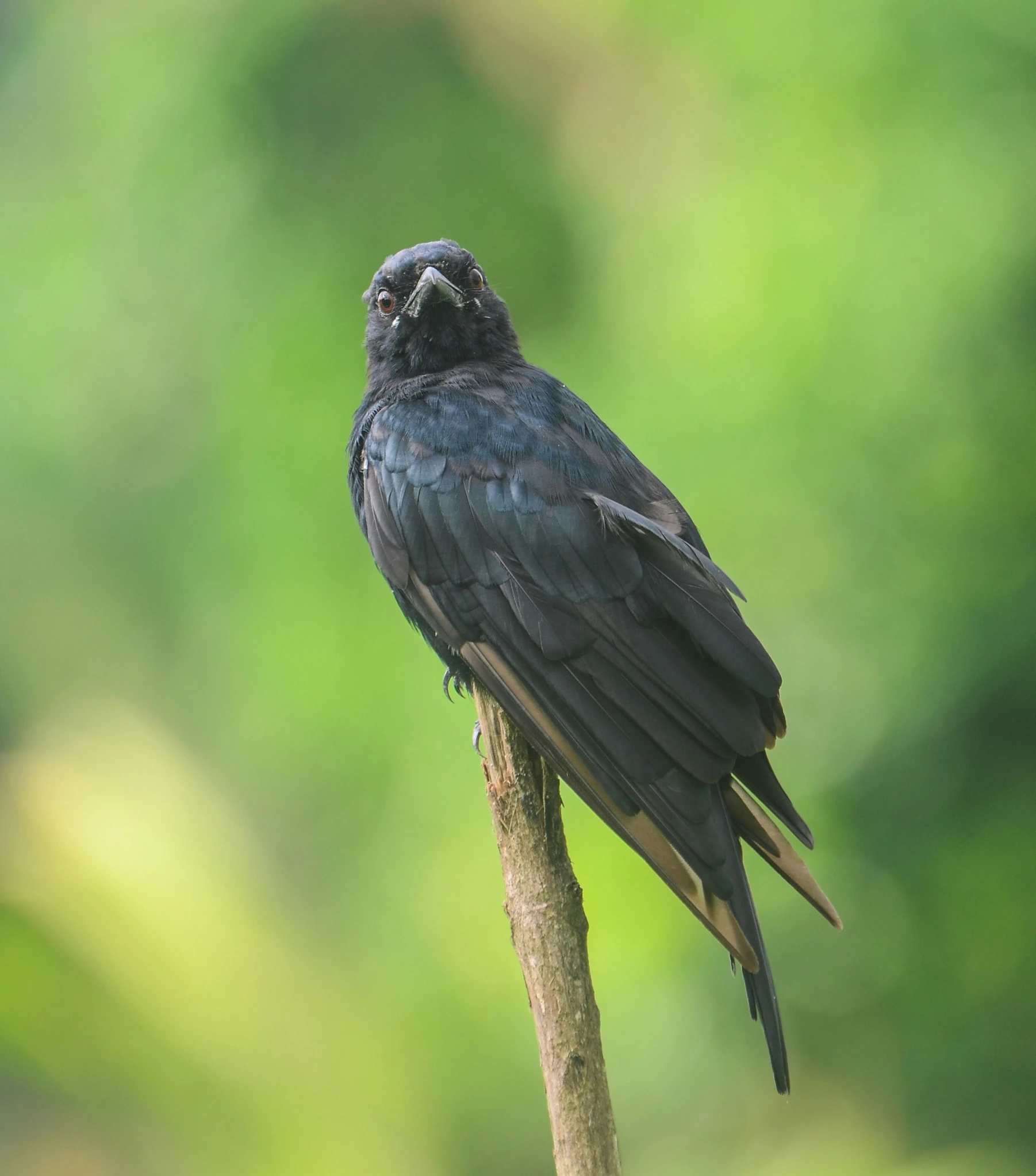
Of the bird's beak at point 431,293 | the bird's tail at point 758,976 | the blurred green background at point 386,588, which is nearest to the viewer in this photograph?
the bird's tail at point 758,976

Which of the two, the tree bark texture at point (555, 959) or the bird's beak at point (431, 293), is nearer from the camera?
the tree bark texture at point (555, 959)

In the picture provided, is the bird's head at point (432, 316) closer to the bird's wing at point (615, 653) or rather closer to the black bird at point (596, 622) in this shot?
the black bird at point (596, 622)

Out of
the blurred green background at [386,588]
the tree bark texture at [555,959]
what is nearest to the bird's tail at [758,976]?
the tree bark texture at [555,959]

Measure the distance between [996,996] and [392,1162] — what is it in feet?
8.19

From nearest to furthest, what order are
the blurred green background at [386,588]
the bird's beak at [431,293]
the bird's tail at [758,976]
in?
the bird's tail at [758,976] → the bird's beak at [431,293] → the blurred green background at [386,588]

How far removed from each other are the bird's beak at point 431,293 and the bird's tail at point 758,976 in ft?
5.07

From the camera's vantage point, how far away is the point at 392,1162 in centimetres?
495

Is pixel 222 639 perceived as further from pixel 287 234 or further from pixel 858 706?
pixel 858 706

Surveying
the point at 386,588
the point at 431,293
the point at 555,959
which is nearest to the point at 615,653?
the point at 555,959

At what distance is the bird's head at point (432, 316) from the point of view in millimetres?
3309

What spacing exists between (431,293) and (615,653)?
121cm

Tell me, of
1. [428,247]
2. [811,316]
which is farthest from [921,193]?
[428,247]

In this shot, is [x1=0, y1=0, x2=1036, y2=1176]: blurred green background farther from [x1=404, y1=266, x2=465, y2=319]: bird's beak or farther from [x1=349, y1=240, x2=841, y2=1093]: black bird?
[x1=349, y1=240, x2=841, y2=1093]: black bird

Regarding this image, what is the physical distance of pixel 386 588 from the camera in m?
5.58
